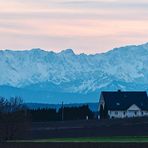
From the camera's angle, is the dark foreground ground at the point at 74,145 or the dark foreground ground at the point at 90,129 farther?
the dark foreground ground at the point at 90,129

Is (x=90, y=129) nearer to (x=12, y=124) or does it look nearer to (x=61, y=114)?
(x=12, y=124)

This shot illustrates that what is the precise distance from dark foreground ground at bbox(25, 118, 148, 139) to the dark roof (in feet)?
129

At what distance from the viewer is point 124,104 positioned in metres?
138

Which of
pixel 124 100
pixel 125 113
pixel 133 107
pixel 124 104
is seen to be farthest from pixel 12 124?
pixel 124 100

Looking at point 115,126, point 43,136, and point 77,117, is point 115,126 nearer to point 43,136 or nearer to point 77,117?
point 43,136

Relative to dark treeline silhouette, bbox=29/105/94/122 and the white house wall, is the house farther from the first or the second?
dark treeline silhouette, bbox=29/105/94/122

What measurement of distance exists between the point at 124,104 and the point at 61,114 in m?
23.8

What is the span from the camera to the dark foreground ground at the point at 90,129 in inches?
3223

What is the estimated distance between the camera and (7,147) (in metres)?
58.9

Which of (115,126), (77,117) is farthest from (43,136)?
(77,117)

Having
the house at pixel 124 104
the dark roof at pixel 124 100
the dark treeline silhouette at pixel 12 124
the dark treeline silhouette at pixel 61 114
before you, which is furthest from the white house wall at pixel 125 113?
the dark treeline silhouette at pixel 12 124

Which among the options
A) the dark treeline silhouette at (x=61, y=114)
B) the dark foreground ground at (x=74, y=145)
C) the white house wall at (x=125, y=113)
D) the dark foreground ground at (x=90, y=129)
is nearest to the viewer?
the dark foreground ground at (x=74, y=145)

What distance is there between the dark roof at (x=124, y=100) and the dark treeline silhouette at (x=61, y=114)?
15230 mm

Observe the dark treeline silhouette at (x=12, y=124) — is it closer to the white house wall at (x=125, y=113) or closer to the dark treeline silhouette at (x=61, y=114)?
the dark treeline silhouette at (x=61, y=114)
